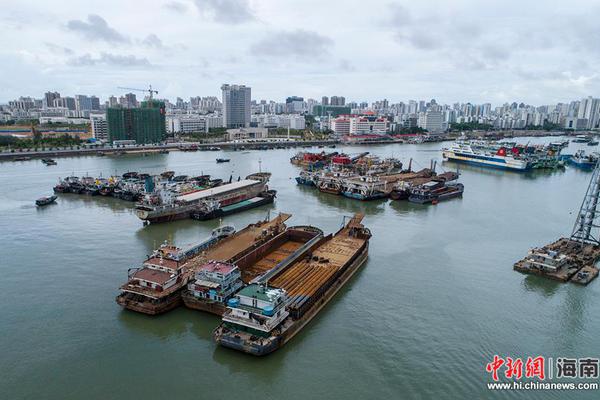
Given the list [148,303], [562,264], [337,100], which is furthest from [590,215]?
[337,100]

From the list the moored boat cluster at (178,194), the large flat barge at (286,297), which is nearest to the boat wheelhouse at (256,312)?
the large flat barge at (286,297)

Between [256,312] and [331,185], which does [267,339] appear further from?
[331,185]

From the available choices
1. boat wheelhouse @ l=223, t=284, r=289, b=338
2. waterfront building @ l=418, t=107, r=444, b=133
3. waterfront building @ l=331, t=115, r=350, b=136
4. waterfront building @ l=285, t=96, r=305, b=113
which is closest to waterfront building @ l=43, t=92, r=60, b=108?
waterfront building @ l=285, t=96, r=305, b=113

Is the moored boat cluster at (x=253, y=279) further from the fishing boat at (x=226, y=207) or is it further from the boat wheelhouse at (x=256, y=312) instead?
the fishing boat at (x=226, y=207)

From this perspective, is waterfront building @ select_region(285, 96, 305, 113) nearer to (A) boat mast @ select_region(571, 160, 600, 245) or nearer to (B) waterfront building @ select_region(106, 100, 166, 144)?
(B) waterfront building @ select_region(106, 100, 166, 144)

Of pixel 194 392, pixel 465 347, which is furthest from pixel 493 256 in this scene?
pixel 194 392
